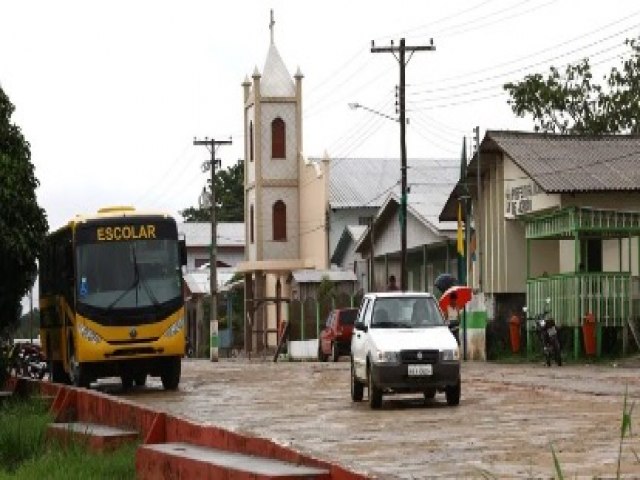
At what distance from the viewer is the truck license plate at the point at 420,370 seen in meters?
23.4

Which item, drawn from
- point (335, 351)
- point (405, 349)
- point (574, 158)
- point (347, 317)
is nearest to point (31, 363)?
point (335, 351)

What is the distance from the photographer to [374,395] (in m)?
23.8

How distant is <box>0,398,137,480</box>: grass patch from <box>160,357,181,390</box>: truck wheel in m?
7.80

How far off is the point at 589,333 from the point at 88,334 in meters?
14.6

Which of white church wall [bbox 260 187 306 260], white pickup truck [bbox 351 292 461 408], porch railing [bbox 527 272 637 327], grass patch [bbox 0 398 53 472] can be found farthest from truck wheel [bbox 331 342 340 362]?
white church wall [bbox 260 187 306 260]

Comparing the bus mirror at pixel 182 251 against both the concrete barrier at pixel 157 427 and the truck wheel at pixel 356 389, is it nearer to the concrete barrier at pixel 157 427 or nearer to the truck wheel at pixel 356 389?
the concrete barrier at pixel 157 427

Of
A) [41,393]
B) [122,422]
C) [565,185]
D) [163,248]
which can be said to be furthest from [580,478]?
[565,185]

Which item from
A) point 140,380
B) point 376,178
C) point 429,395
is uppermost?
point 376,178

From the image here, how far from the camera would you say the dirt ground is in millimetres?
14695

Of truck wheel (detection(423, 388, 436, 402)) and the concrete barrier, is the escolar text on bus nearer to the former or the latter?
the concrete barrier

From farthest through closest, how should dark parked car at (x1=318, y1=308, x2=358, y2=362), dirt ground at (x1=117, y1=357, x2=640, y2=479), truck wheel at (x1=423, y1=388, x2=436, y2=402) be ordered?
1. dark parked car at (x1=318, y1=308, x2=358, y2=362)
2. truck wheel at (x1=423, y1=388, x2=436, y2=402)
3. dirt ground at (x1=117, y1=357, x2=640, y2=479)

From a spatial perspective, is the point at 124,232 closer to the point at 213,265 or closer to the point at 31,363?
the point at 31,363

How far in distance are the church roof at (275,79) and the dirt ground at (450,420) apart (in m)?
41.5

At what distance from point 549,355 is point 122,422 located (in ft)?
68.0
